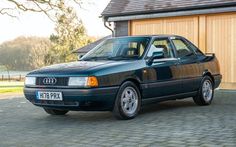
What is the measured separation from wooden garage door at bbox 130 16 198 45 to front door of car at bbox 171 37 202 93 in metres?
4.50

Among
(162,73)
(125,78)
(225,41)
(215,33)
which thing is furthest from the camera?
(215,33)

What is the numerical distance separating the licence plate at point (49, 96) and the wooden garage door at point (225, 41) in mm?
7209

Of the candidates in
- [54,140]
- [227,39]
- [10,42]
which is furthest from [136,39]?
[10,42]

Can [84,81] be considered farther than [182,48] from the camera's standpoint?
No

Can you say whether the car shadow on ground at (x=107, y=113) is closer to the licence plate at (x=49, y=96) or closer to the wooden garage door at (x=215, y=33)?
the licence plate at (x=49, y=96)

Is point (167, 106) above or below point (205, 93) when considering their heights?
below

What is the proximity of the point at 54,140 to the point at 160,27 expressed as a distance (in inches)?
364

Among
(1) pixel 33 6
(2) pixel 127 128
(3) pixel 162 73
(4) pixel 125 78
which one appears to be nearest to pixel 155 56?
(3) pixel 162 73

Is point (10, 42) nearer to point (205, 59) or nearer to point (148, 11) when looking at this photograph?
point (148, 11)

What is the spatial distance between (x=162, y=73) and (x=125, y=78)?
1072 mm

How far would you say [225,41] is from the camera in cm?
1278

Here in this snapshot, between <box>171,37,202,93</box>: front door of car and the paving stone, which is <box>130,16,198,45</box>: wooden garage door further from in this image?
the paving stone

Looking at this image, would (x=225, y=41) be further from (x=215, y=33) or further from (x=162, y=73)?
(x=162, y=73)

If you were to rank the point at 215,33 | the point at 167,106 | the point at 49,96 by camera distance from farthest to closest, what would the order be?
the point at 215,33 → the point at 167,106 → the point at 49,96
